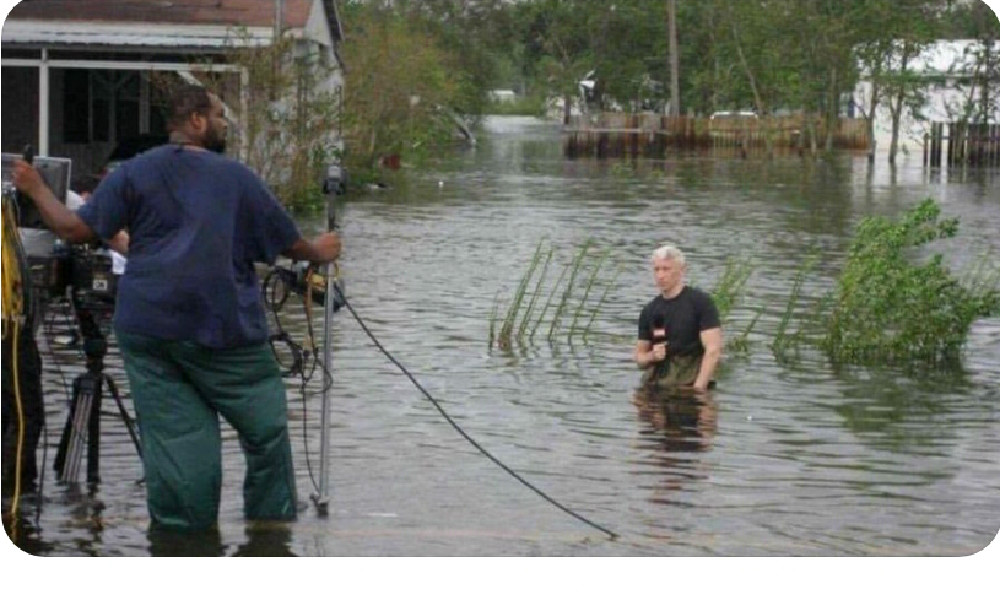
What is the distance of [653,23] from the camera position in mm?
94375

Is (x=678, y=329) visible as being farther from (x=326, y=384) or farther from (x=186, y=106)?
(x=186, y=106)

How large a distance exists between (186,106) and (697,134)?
64.7m

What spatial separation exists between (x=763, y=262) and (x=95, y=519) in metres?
15.6

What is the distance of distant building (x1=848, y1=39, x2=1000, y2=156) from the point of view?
64.9m

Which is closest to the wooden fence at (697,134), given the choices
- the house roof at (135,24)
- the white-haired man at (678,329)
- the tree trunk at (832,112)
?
the tree trunk at (832,112)

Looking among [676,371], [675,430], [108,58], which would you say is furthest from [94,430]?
[108,58]

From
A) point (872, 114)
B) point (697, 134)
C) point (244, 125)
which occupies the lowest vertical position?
point (244, 125)

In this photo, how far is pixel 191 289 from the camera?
7.53m

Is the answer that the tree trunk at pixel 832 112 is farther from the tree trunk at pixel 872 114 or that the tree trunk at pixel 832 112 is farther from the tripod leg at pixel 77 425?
the tripod leg at pixel 77 425

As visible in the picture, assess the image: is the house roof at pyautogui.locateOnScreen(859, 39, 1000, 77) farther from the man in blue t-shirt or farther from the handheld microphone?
the man in blue t-shirt

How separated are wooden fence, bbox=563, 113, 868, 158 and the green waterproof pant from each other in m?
59.0

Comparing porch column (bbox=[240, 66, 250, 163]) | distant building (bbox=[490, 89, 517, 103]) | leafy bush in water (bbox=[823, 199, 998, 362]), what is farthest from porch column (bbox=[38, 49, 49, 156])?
distant building (bbox=[490, 89, 517, 103])

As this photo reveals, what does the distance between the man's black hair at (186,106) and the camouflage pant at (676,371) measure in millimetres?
5474

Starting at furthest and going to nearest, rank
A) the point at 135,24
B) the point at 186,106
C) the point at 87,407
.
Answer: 1. the point at 135,24
2. the point at 87,407
3. the point at 186,106
